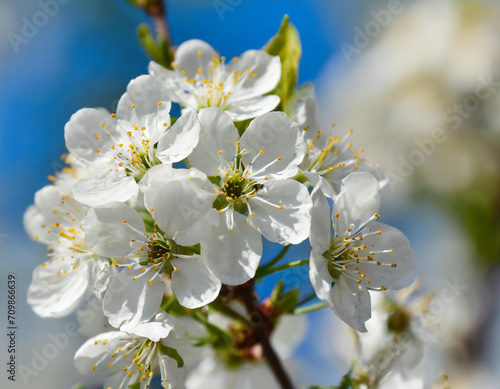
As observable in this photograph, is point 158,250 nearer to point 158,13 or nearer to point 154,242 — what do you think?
point 154,242

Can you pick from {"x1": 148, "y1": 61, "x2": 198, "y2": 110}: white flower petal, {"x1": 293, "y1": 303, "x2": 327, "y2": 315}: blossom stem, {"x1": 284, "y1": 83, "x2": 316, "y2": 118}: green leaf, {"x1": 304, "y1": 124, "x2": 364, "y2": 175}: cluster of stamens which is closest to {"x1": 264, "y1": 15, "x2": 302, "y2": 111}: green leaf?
{"x1": 284, "y1": 83, "x2": 316, "y2": 118}: green leaf

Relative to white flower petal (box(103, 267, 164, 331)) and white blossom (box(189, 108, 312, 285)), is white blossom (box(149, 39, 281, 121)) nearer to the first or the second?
white blossom (box(189, 108, 312, 285))

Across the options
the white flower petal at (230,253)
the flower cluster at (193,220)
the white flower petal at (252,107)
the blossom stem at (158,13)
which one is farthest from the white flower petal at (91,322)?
the blossom stem at (158,13)

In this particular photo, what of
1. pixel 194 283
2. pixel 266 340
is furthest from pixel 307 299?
pixel 194 283

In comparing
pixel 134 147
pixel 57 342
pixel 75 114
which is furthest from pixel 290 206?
pixel 57 342

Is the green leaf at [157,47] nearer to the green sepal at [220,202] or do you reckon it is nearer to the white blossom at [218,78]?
the white blossom at [218,78]

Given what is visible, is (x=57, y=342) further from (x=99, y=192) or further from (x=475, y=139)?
(x=475, y=139)

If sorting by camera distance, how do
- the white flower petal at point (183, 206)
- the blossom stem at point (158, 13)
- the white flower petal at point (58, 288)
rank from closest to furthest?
the white flower petal at point (183, 206) < the white flower petal at point (58, 288) < the blossom stem at point (158, 13)
